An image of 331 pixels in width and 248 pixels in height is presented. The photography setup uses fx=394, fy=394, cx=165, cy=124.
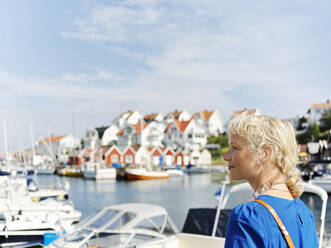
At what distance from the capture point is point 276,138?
1563 millimetres

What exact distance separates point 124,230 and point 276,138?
24.5ft

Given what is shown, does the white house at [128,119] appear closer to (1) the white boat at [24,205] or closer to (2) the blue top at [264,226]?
(1) the white boat at [24,205]

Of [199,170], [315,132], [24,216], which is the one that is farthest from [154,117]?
[24,216]

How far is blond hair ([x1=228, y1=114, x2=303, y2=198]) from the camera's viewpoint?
1.56 m

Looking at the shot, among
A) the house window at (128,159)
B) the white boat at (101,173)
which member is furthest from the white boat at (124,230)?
the house window at (128,159)

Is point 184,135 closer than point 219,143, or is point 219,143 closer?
point 184,135

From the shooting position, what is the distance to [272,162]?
158 centimetres

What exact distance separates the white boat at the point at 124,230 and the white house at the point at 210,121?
9905cm

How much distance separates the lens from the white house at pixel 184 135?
94.1 metres

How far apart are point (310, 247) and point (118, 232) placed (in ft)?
24.4

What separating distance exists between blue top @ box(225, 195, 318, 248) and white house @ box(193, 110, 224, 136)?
349ft

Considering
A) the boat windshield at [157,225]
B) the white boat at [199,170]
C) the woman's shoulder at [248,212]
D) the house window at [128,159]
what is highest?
the woman's shoulder at [248,212]

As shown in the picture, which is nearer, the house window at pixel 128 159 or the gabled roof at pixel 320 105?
the house window at pixel 128 159

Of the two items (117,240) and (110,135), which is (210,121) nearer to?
(110,135)
